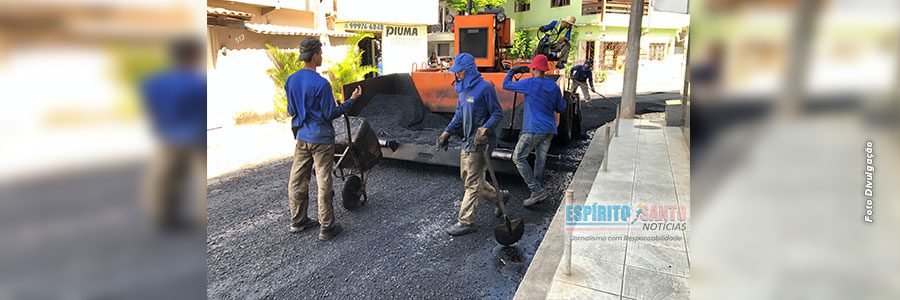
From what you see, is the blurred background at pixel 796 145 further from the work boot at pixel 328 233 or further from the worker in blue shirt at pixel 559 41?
the worker in blue shirt at pixel 559 41

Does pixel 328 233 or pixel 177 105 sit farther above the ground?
pixel 177 105

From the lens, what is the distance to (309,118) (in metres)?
4.00

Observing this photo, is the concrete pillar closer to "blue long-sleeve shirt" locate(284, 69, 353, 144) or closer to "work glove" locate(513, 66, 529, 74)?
"work glove" locate(513, 66, 529, 74)

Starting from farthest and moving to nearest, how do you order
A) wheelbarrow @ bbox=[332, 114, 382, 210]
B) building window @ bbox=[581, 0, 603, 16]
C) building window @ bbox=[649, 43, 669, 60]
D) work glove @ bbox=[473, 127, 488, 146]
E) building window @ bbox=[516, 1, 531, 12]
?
building window @ bbox=[516, 1, 531, 12], building window @ bbox=[649, 43, 669, 60], building window @ bbox=[581, 0, 603, 16], wheelbarrow @ bbox=[332, 114, 382, 210], work glove @ bbox=[473, 127, 488, 146]

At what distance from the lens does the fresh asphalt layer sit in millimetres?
3350

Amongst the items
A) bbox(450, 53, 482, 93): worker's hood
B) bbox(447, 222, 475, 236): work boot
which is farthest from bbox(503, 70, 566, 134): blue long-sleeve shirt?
bbox(447, 222, 475, 236): work boot

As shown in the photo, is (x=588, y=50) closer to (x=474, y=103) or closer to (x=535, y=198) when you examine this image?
(x=535, y=198)

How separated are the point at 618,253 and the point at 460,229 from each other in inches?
52.0

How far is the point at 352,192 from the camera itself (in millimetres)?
4852

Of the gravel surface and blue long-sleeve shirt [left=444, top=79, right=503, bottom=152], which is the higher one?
blue long-sleeve shirt [left=444, top=79, right=503, bottom=152]

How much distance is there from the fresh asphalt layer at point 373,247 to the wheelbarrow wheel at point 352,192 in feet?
0.30

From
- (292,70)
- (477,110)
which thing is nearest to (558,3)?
(292,70)

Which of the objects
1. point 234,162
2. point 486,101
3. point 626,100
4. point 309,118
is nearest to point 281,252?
point 309,118

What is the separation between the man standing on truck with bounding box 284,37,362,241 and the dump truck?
1.62 m
